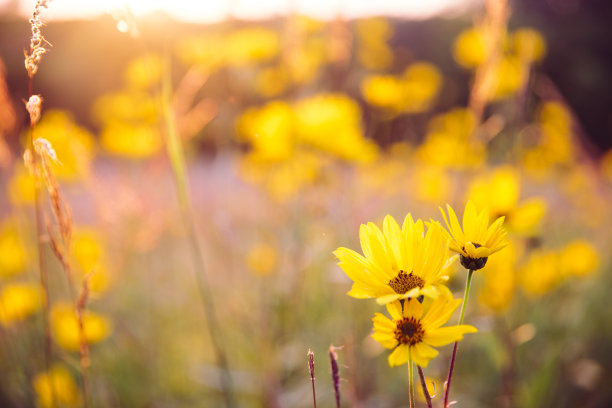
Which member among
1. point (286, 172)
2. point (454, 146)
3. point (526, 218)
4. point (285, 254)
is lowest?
point (526, 218)

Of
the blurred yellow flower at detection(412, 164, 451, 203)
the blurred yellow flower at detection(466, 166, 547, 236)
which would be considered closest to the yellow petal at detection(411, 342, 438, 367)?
the blurred yellow flower at detection(466, 166, 547, 236)

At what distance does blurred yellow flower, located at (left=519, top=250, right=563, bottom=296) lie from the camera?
1441mm

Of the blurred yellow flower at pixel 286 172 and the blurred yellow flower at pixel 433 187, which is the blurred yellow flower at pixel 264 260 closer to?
the blurred yellow flower at pixel 286 172

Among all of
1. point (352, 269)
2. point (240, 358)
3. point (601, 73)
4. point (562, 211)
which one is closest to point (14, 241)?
point (240, 358)

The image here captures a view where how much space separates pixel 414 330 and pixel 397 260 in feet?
0.21

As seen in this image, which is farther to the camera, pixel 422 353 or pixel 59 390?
pixel 59 390

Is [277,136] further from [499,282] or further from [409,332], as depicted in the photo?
[409,332]

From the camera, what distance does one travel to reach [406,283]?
421mm

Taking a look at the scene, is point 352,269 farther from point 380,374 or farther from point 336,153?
point 380,374

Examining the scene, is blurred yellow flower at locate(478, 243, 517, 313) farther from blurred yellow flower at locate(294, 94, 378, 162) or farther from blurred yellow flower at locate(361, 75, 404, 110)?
blurred yellow flower at locate(361, 75, 404, 110)

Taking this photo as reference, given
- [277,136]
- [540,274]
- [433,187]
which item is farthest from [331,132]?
[433,187]

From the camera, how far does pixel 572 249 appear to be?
1693 millimetres

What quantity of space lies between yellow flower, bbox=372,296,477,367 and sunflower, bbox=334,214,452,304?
0.6 inches

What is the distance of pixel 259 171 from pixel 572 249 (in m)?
1.28
